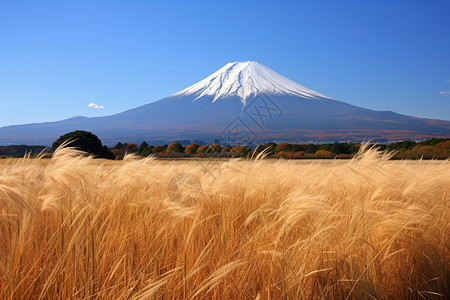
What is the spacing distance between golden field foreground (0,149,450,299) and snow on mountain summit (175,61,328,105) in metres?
77.2

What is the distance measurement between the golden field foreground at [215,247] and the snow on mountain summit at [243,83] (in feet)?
253

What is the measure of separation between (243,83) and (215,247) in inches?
3705

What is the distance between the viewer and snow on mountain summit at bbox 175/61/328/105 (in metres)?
85.2

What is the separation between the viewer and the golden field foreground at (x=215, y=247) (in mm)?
1498

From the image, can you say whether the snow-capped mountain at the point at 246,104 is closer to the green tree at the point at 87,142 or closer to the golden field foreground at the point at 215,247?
the green tree at the point at 87,142

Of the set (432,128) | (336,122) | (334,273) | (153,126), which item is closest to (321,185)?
(334,273)

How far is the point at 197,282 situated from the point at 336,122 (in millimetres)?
101717

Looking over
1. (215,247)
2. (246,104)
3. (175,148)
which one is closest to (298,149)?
(175,148)

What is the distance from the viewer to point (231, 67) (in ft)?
378

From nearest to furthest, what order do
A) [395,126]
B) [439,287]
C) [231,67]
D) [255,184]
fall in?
[439,287]
[255,184]
[395,126]
[231,67]

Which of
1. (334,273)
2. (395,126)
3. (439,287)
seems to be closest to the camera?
(334,273)

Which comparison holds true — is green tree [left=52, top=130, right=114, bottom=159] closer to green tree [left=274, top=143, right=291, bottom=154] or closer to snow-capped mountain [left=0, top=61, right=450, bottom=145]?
green tree [left=274, top=143, right=291, bottom=154]

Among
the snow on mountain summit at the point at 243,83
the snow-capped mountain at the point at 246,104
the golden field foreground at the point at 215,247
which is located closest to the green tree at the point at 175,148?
the golden field foreground at the point at 215,247

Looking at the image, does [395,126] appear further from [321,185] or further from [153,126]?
[321,185]
